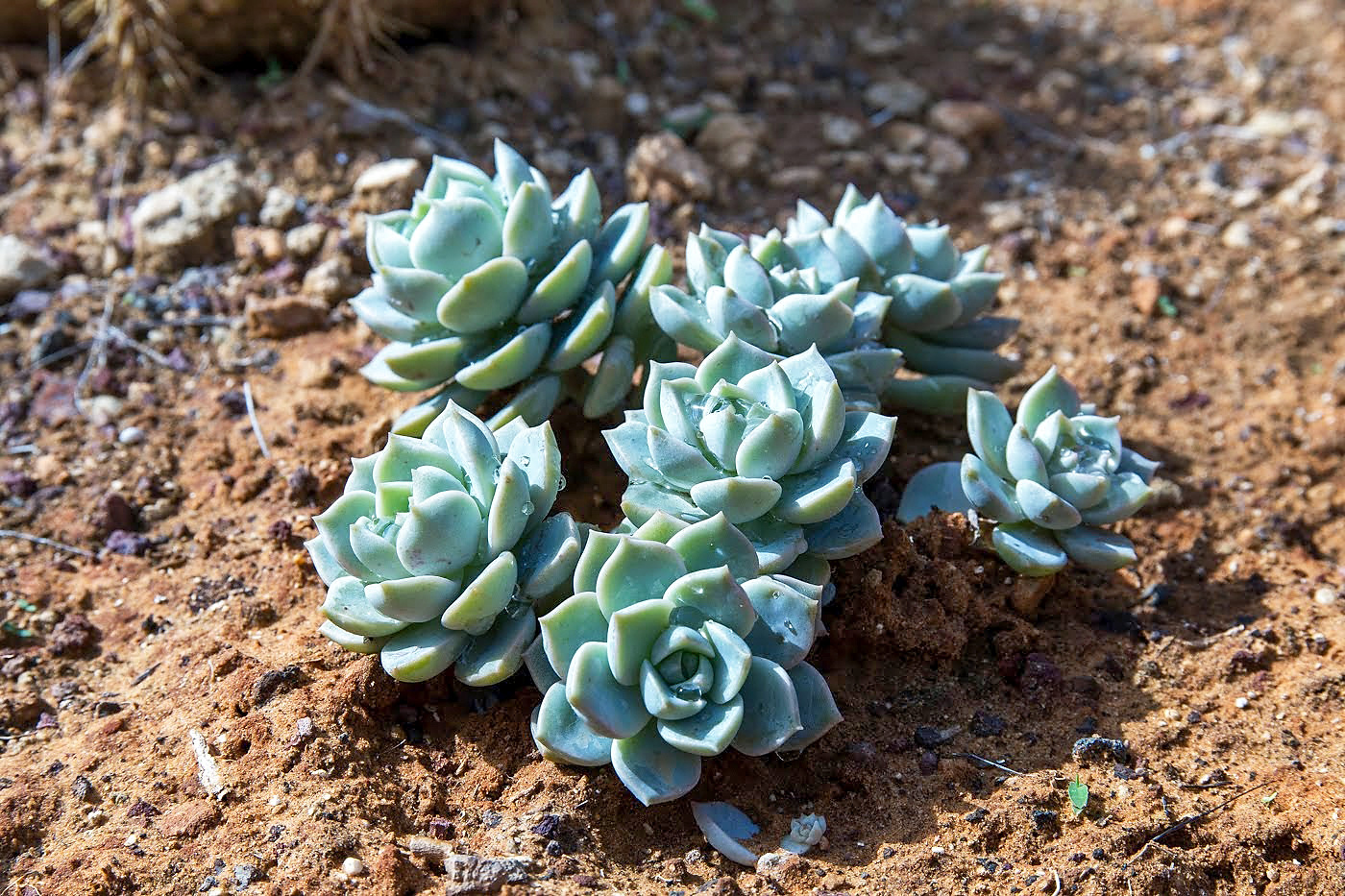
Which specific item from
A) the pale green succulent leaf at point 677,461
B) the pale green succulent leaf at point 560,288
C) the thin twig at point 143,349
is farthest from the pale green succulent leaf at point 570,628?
the thin twig at point 143,349

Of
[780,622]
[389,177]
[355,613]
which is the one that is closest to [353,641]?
[355,613]

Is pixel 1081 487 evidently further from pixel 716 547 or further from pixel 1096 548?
pixel 716 547

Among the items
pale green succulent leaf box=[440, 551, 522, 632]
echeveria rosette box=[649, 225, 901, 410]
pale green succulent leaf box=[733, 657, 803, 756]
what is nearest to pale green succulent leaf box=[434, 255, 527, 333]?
echeveria rosette box=[649, 225, 901, 410]

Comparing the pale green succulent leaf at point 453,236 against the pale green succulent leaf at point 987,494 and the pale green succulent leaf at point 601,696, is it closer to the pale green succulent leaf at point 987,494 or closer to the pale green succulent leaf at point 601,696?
the pale green succulent leaf at point 601,696

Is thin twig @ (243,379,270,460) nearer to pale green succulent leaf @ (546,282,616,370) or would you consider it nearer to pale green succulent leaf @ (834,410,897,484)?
pale green succulent leaf @ (546,282,616,370)

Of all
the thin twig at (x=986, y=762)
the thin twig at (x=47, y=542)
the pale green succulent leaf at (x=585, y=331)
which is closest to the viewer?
the thin twig at (x=986, y=762)

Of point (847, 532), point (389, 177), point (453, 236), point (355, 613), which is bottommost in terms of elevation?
point (389, 177)
